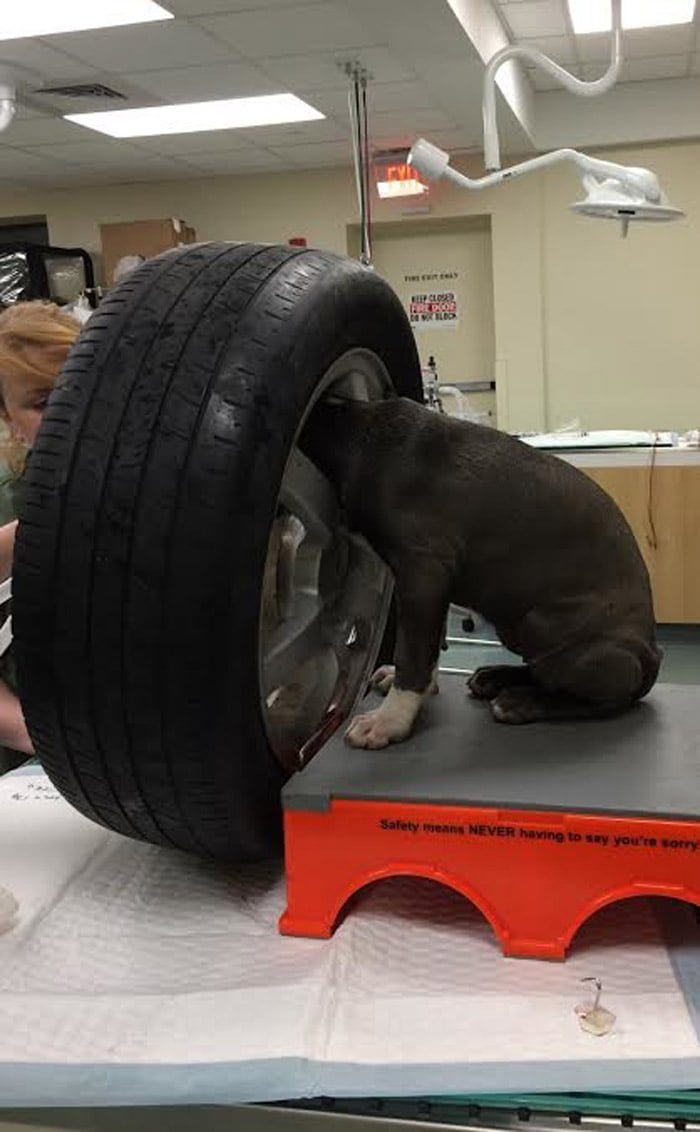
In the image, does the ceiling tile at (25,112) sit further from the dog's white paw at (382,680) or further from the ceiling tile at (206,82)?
the dog's white paw at (382,680)

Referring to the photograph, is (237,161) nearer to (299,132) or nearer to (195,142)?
(195,142)

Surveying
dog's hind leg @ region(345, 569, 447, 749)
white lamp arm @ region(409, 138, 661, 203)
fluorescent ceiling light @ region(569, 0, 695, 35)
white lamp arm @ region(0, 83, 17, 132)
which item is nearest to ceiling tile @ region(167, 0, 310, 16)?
white lamp arm @ region(0, 83, 17, 132)

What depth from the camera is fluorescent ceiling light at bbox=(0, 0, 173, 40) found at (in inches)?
141

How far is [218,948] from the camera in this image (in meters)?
0.99

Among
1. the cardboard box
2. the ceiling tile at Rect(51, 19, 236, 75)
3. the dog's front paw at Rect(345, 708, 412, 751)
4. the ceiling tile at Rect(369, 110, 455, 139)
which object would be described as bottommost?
the dog's front paw at Rect(345, 708, 412, 751)

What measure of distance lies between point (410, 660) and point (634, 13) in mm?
4733

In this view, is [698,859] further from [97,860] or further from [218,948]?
[97,860]

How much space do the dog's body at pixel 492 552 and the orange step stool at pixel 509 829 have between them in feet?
0.31

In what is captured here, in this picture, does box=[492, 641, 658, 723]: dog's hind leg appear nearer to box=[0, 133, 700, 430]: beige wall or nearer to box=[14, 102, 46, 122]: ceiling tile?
box=[14, 102, 46, 122]: ceiling tile

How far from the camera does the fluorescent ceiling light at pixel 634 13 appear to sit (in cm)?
460

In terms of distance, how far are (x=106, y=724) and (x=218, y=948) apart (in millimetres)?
257

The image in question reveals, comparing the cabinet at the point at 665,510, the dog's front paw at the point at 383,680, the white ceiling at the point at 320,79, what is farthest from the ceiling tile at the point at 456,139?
the dog's front paw at the point at 383,680

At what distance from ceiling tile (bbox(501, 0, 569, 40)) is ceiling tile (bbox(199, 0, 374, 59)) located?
1039mm

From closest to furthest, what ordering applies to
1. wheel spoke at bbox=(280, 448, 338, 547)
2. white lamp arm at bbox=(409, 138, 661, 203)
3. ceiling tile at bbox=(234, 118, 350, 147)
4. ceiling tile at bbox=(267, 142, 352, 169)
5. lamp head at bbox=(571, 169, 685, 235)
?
wheel spoke at bbox=(280, 448, 338, 547) < white lamp arm at bbox=(409, 138, 661, 203) < lamp head at bbox=(571, 169, 685, 235) < ceiling tile at bbox=(234, 118, 350, 147) < ceiling tile at bbox=(267, 142, 352, 169)
